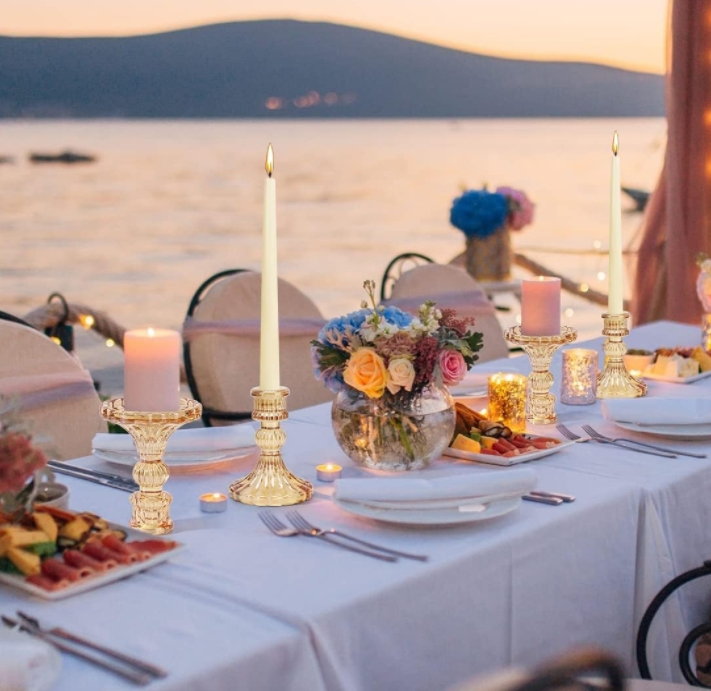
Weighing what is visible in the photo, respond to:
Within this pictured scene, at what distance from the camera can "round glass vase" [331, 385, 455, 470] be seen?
5.46 feet

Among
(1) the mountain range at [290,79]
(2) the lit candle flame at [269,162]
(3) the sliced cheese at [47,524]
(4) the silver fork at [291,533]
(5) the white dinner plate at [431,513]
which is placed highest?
(1) the mountain range at [290,79]

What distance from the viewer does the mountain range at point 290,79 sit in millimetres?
4957

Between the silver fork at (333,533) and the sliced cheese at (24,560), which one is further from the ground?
the sliced cheese at (24,560)

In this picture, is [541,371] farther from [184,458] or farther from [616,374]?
[184,458]

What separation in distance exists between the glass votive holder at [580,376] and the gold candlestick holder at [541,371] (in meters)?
0.13

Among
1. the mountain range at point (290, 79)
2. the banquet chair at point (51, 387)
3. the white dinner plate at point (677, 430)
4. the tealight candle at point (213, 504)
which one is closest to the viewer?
the tealight candle at point (213, 504)

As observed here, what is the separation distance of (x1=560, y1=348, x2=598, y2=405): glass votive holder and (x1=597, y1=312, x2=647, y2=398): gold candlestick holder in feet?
0.24

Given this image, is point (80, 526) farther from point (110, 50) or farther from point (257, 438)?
point (110, 50)

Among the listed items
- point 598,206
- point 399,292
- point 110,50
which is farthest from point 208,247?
point 399,292

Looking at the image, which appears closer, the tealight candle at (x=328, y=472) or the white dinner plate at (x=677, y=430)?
the tealight candle at (x=328, y=472)

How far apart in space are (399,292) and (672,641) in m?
1.65

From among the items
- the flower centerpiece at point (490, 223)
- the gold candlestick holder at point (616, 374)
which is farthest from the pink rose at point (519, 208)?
the gold candlestick holder at point (616, 374)

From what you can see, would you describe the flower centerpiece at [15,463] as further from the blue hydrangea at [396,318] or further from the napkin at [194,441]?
the blue hydrangea at [396,318]

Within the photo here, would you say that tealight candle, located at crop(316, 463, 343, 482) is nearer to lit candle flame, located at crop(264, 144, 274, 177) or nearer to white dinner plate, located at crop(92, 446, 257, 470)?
white dinner plate, located at crop(92, 446, 257, 470)
